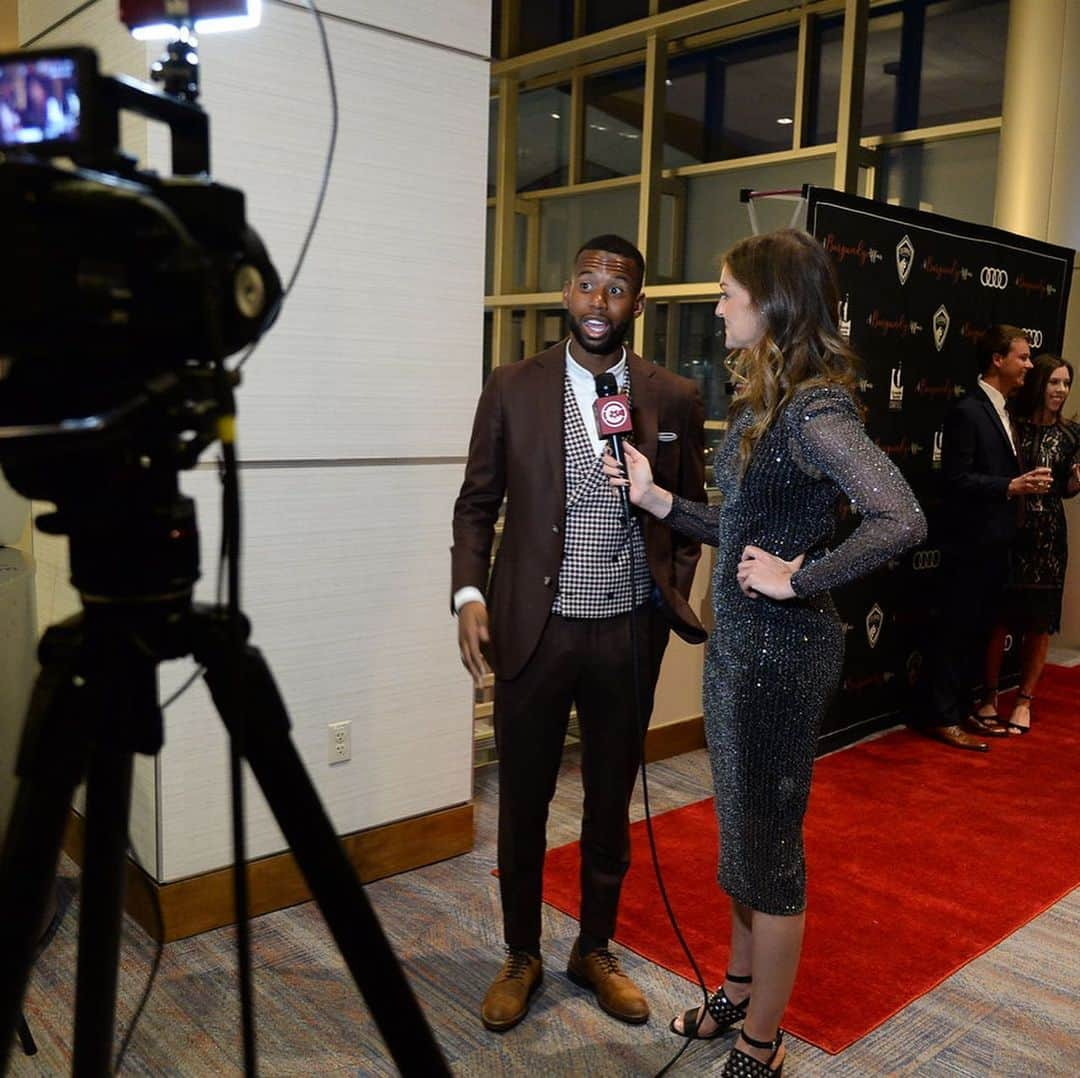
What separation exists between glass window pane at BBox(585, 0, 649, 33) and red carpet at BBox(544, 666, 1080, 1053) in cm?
442

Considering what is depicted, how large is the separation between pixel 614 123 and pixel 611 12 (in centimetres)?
64

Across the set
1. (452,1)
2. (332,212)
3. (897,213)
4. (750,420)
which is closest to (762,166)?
(897,213)

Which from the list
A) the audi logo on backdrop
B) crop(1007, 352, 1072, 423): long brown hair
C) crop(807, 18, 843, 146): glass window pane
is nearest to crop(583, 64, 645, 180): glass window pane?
crop(807, 18, 843, 146): glass window pane

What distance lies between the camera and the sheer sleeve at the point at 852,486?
1.72 metres

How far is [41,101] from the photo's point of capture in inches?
32.5

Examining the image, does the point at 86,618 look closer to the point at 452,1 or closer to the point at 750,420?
the point at 750,420

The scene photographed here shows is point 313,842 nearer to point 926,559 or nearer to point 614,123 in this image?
point 926,559

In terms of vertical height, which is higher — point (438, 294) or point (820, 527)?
point (438, 294)

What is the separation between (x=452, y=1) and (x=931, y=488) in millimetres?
2849

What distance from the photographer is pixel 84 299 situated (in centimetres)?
79

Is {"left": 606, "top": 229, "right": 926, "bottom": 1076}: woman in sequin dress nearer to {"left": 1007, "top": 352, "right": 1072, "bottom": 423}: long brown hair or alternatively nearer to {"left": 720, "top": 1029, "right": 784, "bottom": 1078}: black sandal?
{"left": 720, "top": 1029, "right": 784, "bottom": 1078}: black sandal

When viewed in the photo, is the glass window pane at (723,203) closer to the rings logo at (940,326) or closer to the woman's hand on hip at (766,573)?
the rings logo at (940,326)

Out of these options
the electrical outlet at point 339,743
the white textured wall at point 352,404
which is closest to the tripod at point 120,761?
the white textured wall at point 352,404

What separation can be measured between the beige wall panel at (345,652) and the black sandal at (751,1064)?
120cm
